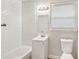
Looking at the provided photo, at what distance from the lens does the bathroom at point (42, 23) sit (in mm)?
3699

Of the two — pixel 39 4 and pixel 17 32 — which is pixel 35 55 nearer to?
pixel 17 32

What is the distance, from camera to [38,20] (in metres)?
4.16

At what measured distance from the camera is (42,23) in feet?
13.5

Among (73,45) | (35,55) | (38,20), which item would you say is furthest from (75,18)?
(35,55)

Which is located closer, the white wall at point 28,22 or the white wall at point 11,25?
the white wall at point 11,25

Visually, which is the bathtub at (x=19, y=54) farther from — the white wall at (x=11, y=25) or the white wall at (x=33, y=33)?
the white wall at (x=33, y=33)

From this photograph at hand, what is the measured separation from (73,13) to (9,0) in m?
1.98

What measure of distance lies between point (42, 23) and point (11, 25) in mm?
1099

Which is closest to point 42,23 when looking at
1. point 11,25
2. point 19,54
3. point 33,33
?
point 33,33

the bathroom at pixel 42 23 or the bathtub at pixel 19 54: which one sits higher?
the bathroom at pixel 42 23

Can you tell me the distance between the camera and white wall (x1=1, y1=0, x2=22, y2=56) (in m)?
3.10

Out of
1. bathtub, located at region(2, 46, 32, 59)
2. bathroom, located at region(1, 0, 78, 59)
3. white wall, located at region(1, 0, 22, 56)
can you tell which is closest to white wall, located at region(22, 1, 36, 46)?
bathroom, located at region(1, 0, 78, 59)

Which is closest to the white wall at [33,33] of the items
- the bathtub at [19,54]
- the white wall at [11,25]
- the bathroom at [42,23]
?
the bathroom at [42,23]

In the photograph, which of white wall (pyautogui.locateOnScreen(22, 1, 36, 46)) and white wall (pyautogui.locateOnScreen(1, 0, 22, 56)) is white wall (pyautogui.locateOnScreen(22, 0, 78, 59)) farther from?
white wall (pyautogui.locateOnScreen(1, 0, 22, 56))
